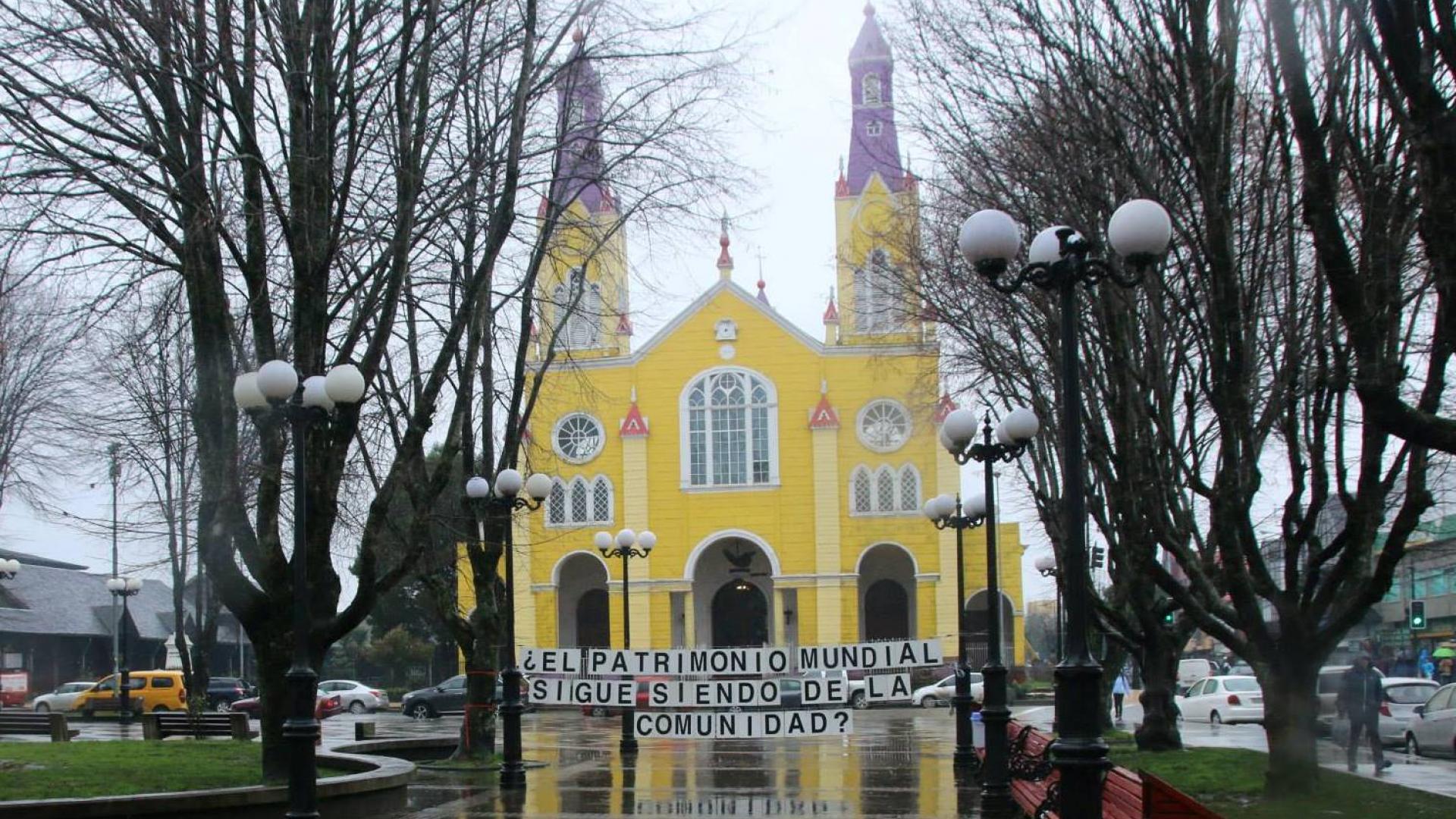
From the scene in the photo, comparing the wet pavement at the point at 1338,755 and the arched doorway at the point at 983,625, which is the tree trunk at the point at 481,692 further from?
the arched doorway at the point at 983,625

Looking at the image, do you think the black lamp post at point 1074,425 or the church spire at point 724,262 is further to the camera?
the church spire at point 724,262

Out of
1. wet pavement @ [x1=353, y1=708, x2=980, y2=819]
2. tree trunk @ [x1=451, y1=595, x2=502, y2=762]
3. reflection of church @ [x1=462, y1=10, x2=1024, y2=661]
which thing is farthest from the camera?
reflection of church @ [x1=462, y1=10, x2=1024, y2=661]

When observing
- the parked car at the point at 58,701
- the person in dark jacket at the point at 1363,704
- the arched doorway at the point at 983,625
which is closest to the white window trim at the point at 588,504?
the arched doorway at the point at 983,625

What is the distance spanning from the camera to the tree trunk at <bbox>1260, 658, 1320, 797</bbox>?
52.4 ft

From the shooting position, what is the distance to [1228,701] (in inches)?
1489

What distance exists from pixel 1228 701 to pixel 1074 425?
30.7 meters

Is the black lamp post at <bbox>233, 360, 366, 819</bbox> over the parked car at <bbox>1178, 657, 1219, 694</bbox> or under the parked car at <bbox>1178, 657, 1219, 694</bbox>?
over

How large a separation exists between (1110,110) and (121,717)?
115 ft

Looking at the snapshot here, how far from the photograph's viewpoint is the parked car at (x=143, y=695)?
47219 mm

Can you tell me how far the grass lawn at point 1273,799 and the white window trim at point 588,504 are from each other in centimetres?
3645

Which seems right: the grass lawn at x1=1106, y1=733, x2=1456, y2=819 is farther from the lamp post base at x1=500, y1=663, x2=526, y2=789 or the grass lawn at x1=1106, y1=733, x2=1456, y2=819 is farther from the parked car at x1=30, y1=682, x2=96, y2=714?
the parked car at x1=30, y1=682, x2=96, y2=714

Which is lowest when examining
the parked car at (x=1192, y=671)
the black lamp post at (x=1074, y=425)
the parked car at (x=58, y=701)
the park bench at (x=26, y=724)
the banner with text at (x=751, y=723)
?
the parked car at (x=1192, y=671)

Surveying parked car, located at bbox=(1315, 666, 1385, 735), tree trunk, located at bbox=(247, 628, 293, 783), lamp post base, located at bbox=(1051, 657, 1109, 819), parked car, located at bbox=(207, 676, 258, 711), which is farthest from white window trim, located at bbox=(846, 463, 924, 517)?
lamp post base, located at bbox=(1051, 657, 1109, 819)

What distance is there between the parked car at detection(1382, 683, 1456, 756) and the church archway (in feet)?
105
